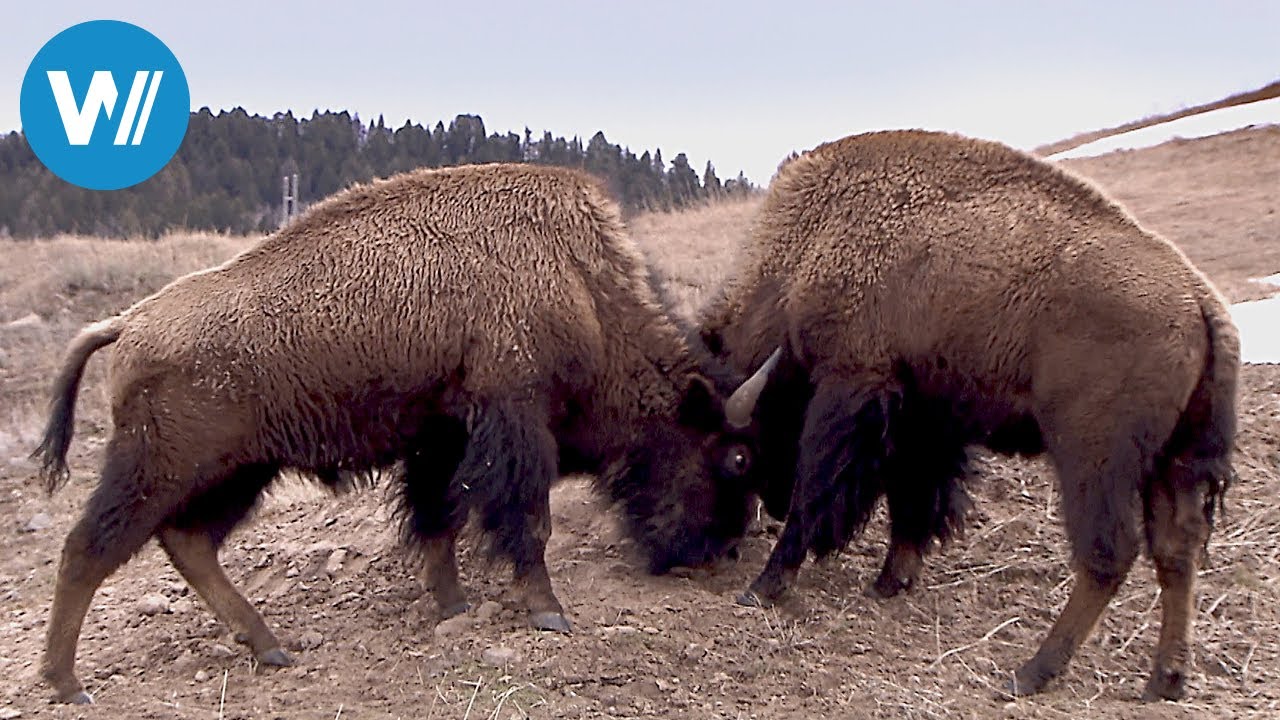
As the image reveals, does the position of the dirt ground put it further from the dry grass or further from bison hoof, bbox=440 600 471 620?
the dry grass

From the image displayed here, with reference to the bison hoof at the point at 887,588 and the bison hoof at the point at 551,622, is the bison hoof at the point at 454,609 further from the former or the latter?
the bison hoof at the point at 887,588

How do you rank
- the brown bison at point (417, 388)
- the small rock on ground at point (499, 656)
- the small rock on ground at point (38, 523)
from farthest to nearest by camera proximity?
the small rock on ground at point (38, 523) → the brown bison at point (417, 388) → the small rock on ground at point (499, 656)

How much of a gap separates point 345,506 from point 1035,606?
3.32 m

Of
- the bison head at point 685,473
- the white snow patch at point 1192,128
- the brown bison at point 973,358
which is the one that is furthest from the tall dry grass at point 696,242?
the white snow patch at point 1192,128

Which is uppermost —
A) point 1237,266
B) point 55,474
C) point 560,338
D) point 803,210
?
point 803,210

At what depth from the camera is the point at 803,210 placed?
5676 mm

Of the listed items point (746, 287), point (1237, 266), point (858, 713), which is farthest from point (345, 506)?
point (1237, 266)

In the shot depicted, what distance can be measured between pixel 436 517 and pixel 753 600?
1.31m

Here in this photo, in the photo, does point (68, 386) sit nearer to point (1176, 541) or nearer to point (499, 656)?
point (499, 656)

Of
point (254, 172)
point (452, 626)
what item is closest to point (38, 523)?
point (452, 626)

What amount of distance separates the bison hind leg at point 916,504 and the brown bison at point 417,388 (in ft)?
2.32

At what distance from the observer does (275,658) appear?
495cm

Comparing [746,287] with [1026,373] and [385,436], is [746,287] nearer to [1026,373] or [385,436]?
[1026,373]

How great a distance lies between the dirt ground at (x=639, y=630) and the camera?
14.8 feet
